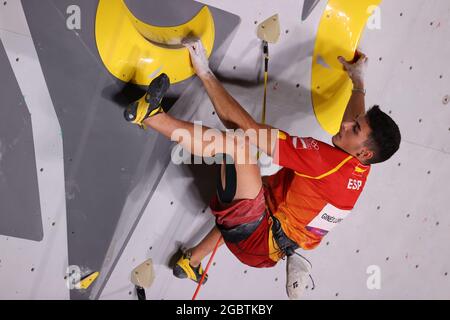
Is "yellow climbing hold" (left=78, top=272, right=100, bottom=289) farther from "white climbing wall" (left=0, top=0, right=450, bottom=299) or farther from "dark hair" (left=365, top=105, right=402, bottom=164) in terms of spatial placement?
"dark hair" (left=365, top=105, right=402, bottom=164)

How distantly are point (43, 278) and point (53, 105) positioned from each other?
24.1 inches

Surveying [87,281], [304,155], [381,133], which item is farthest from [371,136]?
[87,281]

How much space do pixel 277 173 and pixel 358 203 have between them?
0.55 metres

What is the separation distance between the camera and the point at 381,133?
2.03 metres

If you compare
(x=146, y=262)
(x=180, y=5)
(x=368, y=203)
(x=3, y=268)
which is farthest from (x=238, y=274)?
(x=180, y=5)

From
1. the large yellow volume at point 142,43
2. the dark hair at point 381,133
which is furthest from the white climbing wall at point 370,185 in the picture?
the dark hair at point 381,133

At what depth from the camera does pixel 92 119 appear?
2.05 meters

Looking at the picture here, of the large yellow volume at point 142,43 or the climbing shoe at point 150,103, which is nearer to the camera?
the climbing shoe at point 150,103

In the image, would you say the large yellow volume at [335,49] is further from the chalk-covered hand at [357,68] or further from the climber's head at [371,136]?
the climber's head at [371,136]

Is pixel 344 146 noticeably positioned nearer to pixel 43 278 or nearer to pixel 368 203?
pixel 368 203

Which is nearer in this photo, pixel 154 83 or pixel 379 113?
pixel 154 83

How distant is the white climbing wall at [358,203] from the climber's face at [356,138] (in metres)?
0.37

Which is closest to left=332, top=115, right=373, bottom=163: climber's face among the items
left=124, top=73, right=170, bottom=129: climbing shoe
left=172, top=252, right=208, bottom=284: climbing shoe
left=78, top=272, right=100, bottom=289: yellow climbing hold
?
left=124, top=73, right=170, bottom=129: climbing shoe

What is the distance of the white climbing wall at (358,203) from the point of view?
2.22m
